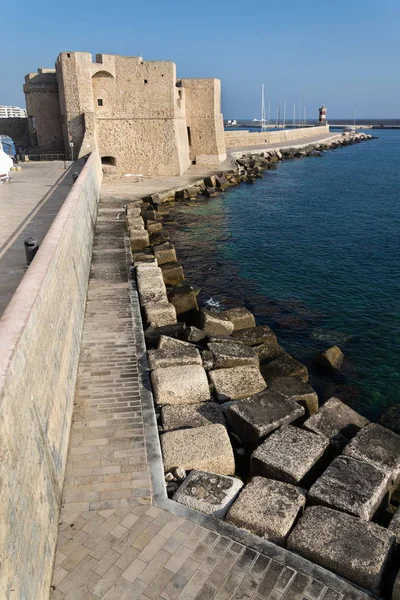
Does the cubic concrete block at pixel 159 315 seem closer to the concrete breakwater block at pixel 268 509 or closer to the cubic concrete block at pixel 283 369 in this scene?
the cubic concrete block at pixel 283 369

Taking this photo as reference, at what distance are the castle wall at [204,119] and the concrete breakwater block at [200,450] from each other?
2979cm

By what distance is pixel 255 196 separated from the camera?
26.6 m

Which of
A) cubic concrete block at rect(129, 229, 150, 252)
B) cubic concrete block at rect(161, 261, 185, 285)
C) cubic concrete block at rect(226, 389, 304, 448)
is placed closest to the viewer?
cubic concrete block at rect(226, 389, 304, 448)

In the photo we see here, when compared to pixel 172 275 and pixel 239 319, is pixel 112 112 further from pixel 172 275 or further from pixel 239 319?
pixel 239 319

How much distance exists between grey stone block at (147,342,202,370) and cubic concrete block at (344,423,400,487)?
8.12 feet

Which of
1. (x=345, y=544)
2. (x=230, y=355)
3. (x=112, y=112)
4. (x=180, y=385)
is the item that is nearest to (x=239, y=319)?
(x=230, y=355)

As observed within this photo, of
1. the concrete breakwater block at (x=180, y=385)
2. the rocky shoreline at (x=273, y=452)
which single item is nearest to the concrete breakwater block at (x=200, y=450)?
the rocky shoreline at (x=273, y=452)

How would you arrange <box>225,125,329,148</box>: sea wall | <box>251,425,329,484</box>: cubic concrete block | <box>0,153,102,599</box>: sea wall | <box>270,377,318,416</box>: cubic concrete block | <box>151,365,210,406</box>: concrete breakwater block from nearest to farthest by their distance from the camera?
<box>0,153,102,599</box>: sea wall, <box>251,425,329,484</box>: cubic concrete block, <box>151,365,210,406</box>: concrete breakwater block, <box>270,377,318,416</box>: cubic concrete block, <box>225,125,329,148</box>: sea wall

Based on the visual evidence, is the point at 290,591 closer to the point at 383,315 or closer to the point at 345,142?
the point at 383,315

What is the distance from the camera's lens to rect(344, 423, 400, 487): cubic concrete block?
17.1 ft

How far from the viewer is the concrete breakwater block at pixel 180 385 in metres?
6.32

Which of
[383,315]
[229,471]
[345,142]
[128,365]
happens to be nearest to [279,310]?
[383,315]

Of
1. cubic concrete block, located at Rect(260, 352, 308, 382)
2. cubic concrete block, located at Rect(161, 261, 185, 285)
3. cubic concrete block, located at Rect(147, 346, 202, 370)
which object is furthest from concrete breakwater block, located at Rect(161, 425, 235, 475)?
cubic concrete block, located at Rect(161, 261, 185, 285)

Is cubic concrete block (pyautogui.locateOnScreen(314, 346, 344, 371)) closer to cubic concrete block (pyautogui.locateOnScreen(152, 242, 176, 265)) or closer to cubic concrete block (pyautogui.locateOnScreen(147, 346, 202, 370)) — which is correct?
cubic concrete block (pyautogui.locateOnScreen(147, 346, 202, 370))
